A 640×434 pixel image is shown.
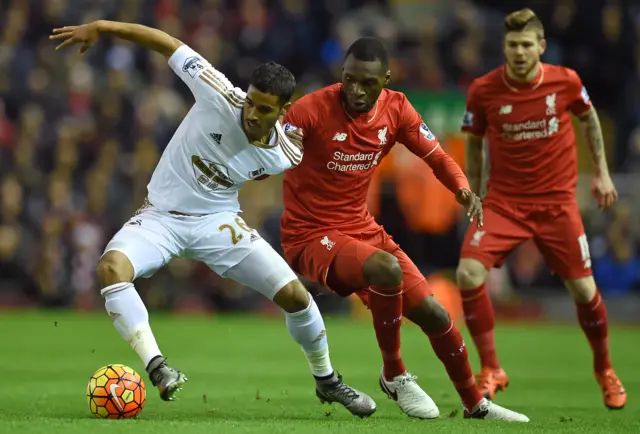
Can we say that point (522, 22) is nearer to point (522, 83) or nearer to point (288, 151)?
point (522, 83)

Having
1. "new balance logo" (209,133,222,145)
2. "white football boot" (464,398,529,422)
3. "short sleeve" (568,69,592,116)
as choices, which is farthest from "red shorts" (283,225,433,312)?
"short sleeve" (568,69,592,116)

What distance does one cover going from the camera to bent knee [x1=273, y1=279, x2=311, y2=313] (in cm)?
751

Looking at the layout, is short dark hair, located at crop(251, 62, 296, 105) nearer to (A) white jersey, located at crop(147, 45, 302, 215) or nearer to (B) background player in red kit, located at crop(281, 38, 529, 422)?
(A) white jersey, located at crop(147, 45, 302, 215)

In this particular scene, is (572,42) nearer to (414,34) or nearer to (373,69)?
(414,34)

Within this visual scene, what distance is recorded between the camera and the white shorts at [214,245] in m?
7.45

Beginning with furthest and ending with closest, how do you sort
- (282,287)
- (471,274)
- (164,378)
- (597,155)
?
(597,155) < (471,274) < (282,287) < (164,378)

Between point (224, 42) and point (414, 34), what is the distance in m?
3.20

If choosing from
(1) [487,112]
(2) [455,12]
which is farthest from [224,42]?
Result: (1) [487,112]

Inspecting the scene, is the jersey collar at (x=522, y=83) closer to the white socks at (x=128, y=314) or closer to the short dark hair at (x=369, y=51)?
the short dark hair at (x=369, y=51)

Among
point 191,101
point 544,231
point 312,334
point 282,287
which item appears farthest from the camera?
point 191,101

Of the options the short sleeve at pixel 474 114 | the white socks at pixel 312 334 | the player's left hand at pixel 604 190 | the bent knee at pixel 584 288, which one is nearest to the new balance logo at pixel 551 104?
the short sleeve at pixel 474 114

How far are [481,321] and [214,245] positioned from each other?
105 inches

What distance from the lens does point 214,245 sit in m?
7.58

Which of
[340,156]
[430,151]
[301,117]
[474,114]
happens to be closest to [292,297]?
[340,156]
